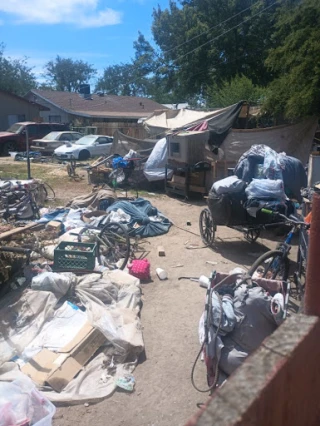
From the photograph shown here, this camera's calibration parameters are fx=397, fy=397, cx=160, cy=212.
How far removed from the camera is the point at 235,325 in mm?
3572

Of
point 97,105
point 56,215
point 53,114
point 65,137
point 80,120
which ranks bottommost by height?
point 56,215

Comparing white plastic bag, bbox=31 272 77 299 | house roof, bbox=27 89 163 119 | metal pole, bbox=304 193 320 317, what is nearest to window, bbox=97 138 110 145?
house roof, bbox=27 89 163 119

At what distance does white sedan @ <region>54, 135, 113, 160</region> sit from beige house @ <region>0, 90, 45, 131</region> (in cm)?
1110

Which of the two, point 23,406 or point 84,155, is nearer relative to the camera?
point 23,406

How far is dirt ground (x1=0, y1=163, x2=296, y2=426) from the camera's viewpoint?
3.33m

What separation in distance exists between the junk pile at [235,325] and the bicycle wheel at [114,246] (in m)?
2.76

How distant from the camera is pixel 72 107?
31.0m

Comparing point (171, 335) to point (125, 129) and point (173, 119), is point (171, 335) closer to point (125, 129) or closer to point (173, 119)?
point (173, 119)

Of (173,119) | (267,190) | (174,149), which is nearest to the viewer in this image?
(267,190)

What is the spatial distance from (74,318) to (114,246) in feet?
7.20

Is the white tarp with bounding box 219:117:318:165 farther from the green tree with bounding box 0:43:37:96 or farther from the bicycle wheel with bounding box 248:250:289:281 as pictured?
the green tree with bounding box 0:43:37:96

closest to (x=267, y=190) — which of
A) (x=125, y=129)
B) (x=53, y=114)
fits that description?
(x=125, y=129)

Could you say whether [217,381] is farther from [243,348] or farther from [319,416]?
[319,416]

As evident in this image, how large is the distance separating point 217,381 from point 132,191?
32.0 feet
